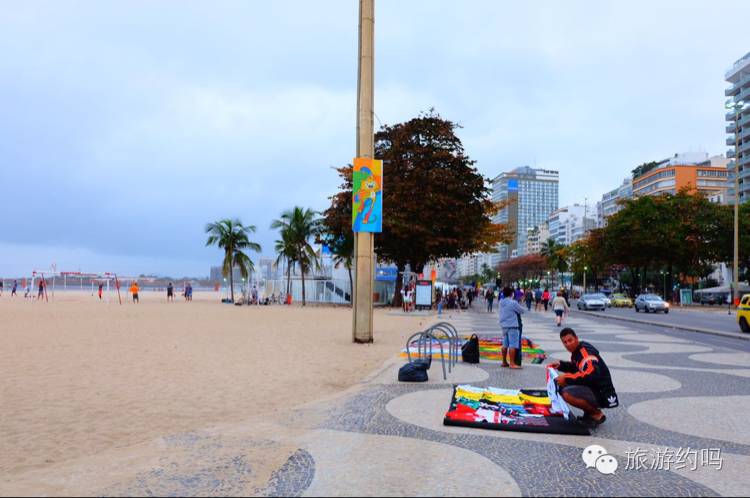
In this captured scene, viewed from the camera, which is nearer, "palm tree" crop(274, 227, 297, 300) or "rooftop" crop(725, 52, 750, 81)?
"palm tree" crop(274, 227, 297, 300)

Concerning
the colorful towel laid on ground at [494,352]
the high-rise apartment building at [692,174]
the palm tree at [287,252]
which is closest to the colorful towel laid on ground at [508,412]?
the colorful towel laid on ground at [494,352]

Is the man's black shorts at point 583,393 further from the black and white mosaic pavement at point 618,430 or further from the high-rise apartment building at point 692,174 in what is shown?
the high-rise apartment building at point 692,174

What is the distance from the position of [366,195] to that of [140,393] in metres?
8.69

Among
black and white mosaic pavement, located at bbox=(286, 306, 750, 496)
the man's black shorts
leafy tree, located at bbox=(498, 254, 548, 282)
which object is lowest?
black and white mosaic pavement, located at bbox=(286, 306, 750, 496)

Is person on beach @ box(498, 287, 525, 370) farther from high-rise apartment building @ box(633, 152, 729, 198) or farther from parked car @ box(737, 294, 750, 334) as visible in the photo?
high-rise apartment building @ box(633, 152, 729, 198)

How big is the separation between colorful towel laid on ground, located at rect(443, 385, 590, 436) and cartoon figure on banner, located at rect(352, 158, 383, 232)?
8292mm

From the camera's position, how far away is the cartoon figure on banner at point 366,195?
608 inches

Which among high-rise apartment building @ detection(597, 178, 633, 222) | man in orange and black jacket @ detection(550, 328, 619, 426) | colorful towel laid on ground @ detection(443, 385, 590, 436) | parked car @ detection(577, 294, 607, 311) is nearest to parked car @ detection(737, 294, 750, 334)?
colorful towel laid on ground @ detection(443, 385, 590, 436)

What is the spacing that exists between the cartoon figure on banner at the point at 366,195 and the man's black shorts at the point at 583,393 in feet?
31.9

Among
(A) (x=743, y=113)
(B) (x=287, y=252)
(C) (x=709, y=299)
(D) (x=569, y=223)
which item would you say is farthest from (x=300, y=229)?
(D) (x=569, y=223)

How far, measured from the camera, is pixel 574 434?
5.85m

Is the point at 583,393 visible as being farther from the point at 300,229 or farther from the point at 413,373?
the point at 300,229

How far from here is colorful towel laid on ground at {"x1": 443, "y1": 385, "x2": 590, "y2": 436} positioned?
597 cm

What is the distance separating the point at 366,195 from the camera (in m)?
15.6
